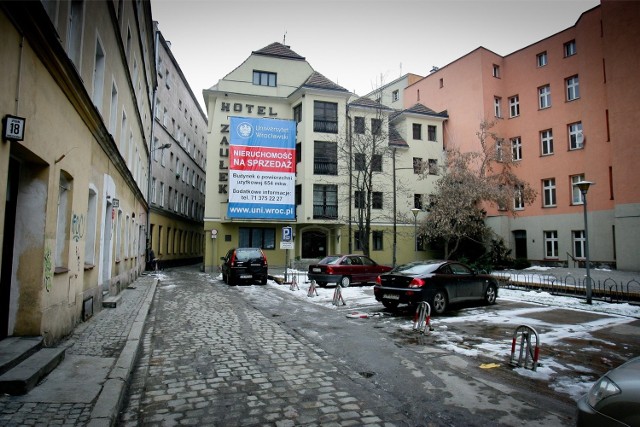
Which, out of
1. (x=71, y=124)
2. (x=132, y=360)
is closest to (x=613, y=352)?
(x=132, y=360)

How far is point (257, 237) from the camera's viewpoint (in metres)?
30.8

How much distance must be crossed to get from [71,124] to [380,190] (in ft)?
90.2

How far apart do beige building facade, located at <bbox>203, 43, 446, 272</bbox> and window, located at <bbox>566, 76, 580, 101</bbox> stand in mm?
9969

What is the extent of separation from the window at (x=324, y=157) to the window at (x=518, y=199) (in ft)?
41.9

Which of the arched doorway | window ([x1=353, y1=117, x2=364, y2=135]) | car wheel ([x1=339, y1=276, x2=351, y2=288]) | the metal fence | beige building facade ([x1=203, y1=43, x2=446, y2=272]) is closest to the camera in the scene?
the metal fence

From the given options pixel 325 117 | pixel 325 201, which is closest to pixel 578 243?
pixel 325 201

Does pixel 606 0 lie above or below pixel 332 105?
above

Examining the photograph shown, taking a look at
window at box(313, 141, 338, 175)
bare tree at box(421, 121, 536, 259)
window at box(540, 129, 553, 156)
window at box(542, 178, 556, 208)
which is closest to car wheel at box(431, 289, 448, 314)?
bare tree at box(421, 121, 536, 259)

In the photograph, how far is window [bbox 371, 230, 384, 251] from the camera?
33.1m

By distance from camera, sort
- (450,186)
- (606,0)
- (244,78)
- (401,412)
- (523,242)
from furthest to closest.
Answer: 1. (244,78)
2. (523,242)
3. (450,186)
4. (606,0)
5. (401,412)

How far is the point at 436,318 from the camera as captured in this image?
34.5 feet

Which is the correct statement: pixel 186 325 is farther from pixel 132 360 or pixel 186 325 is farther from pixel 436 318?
pixel 436 318

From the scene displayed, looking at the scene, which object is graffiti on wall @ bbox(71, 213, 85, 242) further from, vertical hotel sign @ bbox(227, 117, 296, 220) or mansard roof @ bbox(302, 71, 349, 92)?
mansard roof @ bbox(302, 71, 349, 92)

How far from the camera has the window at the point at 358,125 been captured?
97.9 feet
